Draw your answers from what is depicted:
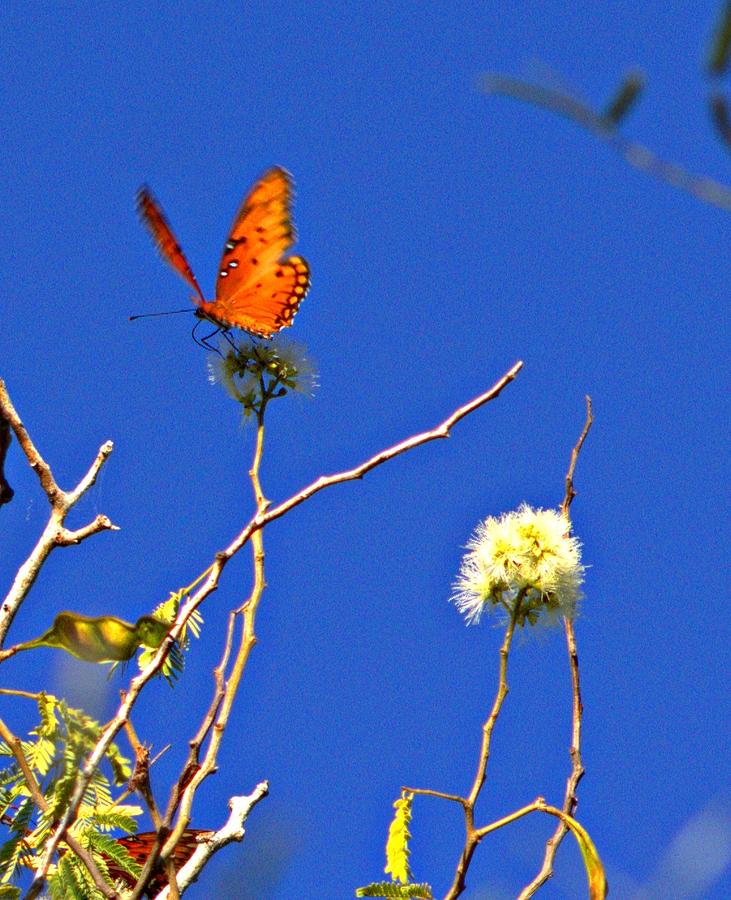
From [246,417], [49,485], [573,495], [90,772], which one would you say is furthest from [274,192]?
[90,772]

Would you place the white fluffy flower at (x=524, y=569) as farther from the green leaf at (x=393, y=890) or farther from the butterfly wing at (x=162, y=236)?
the butterfly wing at (x=162, y=236)

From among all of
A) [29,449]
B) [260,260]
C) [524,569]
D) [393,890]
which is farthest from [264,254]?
[393,890]

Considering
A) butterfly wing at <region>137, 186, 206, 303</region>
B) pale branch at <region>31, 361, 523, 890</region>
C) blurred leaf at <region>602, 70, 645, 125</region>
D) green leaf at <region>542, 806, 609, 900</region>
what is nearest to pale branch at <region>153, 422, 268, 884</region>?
pale branch at <region>31, 361, 523, 890</region>

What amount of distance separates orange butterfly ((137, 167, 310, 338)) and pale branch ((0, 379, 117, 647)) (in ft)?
6.82

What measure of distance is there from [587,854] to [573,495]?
1.01m

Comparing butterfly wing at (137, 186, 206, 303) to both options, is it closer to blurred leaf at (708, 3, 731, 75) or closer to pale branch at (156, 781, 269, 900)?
pale branch at (156, 781, 269, 900)

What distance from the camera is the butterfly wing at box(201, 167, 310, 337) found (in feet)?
14.4

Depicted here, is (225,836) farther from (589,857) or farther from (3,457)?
(3,457)

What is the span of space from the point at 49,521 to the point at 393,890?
2.72ft

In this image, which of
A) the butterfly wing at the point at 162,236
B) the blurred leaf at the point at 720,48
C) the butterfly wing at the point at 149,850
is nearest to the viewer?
the blurred leaf at the point at 720,48

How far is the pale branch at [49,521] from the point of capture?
1893 mm

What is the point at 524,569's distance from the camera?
2.74 meters

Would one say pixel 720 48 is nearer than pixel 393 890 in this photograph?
Yes

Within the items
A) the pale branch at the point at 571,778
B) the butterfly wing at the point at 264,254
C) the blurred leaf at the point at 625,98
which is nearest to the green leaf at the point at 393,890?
the pale branch at the point at 571,778
